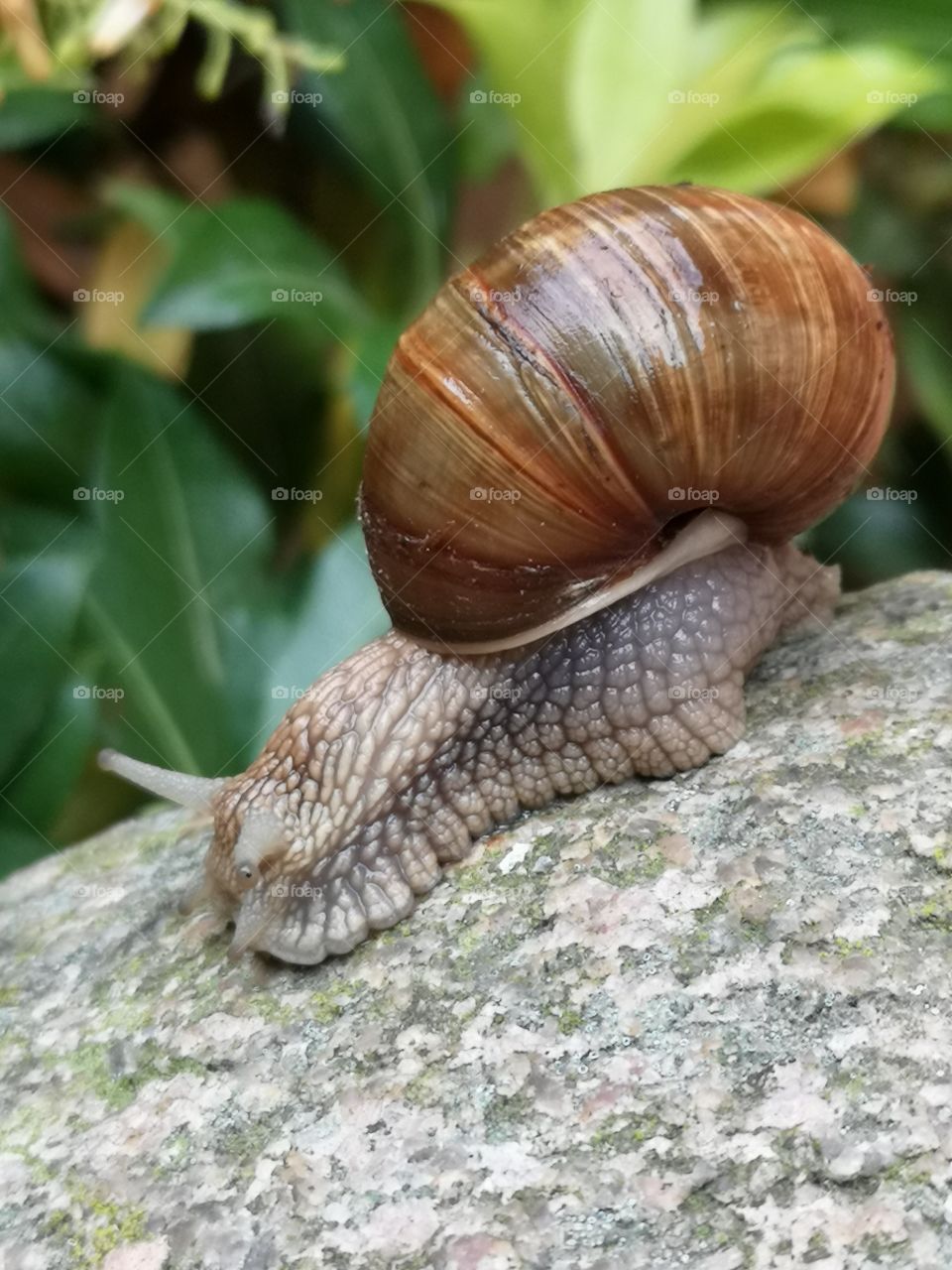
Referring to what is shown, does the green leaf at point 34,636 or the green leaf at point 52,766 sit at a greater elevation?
the green leaf at point 34,636

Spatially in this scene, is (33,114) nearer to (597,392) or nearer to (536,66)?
(536,66)

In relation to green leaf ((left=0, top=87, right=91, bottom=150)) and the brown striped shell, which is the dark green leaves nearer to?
green leaf ((left=0, top=87, right=91, bottom=150))

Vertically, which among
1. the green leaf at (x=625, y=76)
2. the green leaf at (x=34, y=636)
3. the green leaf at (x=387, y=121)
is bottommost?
the green leaf at (x=34, y=636)

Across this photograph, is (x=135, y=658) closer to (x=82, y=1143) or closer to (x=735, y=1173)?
(x=82, y=1143)

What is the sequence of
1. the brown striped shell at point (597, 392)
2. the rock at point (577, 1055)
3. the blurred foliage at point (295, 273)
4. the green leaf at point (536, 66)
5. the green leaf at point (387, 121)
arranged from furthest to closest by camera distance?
the green leaf at point (387, 121)
the green leaf at point (536, 66)
the blurred foliage at point (295, 273)
the brown striped shell at point (597, 392)
the rock at point (577, 1055)

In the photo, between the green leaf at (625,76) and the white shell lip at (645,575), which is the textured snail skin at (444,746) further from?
the green leaf at (625,76)

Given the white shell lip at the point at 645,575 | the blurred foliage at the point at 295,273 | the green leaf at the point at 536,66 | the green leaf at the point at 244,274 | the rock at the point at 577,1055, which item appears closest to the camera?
the rock at the point at 577,1055

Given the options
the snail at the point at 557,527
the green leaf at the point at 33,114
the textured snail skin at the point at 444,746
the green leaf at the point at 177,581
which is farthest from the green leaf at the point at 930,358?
the green leaf at the point at 33,114

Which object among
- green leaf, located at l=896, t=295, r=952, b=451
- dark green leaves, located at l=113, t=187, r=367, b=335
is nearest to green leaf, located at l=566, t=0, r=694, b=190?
dark green leaves, located at l=113, t=187, r=367, b=335
